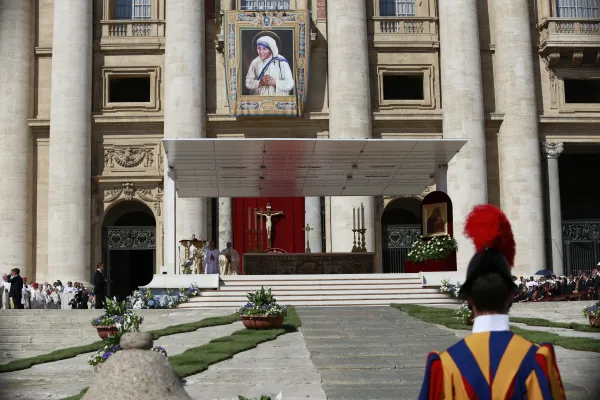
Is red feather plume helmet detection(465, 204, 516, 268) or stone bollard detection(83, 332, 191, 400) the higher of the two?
red feather plume helmet detection(465, 204, 516, 268)

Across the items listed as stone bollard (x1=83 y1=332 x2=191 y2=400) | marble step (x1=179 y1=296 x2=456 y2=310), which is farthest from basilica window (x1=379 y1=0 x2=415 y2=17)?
stone bollard (x1=83 y1=332 x2=191 y2=400)

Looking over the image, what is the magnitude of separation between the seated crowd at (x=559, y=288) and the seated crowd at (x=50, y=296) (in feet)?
51.8

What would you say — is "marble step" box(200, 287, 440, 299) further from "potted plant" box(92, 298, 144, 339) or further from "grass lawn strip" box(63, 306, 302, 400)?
"potted plant" box(92, 298, 144, 339)

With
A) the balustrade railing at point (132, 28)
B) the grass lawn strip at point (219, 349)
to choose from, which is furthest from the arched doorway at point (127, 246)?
the grass lawn strip at point (219, 349)

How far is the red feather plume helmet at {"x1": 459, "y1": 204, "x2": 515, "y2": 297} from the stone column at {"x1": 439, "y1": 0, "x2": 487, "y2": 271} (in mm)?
32860

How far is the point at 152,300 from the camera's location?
24.9 metres

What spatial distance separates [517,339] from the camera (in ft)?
13.6

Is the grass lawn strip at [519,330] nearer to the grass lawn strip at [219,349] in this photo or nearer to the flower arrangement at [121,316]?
the grass lawn strip at [219,349]

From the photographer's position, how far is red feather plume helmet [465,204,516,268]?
4465 mm

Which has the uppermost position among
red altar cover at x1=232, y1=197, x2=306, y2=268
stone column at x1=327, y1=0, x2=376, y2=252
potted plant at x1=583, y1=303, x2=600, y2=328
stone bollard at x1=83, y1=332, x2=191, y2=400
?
stone column at x1=327, y1=0, x2=376, y2=252

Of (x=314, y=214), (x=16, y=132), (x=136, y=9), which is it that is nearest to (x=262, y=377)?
(x=314, y=214)

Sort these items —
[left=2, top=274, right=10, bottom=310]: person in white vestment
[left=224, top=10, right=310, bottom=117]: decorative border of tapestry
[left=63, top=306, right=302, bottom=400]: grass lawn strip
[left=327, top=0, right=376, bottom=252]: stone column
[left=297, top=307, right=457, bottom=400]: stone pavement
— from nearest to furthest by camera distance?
[left=297, top=307, right=457, bottom=400]: stone pavement
[left=63, top=306, right=302, bottom=400]: grass lawn strip
[left=2, top=274, right=10, bottom=310]: person in white vestment
[left=327, top=0, right=376, bottom=252]: stone column
[left=224, top=10, right=310, bottom=117]: decorative border of tapestry

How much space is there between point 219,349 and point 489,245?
10573mm

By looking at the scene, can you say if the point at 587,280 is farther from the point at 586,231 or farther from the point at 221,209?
the point at 221,209
